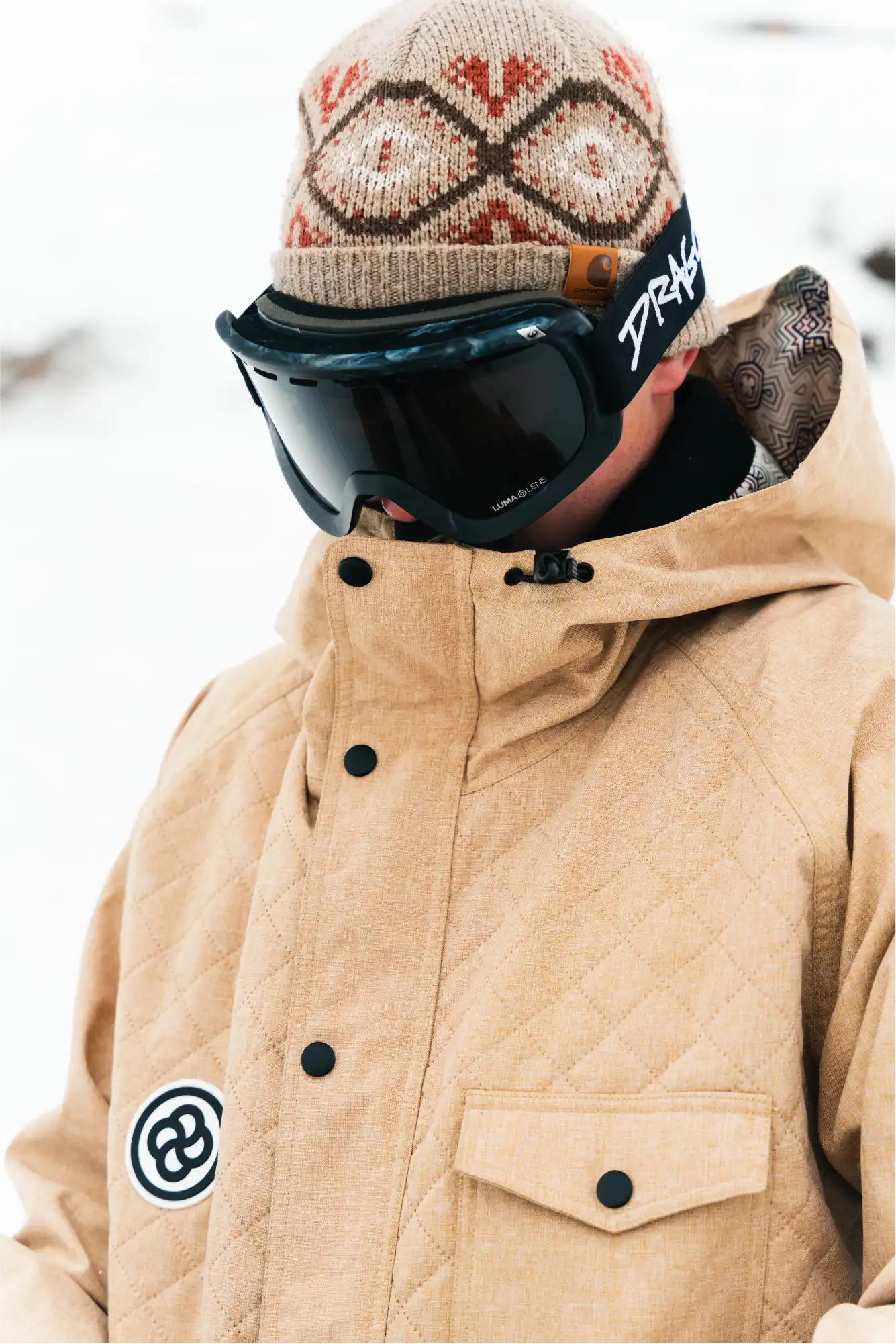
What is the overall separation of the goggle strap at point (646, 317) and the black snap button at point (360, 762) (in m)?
0.34

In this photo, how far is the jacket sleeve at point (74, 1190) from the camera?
3.60 feet

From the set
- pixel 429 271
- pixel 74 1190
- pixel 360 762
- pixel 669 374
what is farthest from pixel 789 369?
pixel 74 1190

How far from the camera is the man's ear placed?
3.59 ft

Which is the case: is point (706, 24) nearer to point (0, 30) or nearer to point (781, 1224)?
point (0, 30)

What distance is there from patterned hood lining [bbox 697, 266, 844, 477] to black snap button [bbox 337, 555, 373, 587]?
1.37 feet

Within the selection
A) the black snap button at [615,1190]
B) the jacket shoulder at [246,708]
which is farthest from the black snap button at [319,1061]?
the jacket shoulder at [246,708]

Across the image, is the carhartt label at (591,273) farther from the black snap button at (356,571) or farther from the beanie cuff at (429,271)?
the black snap button at (356,571)

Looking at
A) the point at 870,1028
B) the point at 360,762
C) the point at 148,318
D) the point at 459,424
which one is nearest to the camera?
the point at 870,1028

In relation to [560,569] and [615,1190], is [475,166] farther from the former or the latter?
[615,1190]

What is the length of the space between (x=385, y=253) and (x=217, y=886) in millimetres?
563

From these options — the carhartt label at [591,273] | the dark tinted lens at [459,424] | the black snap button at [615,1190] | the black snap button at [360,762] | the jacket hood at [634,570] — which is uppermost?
the carhartt label at [591,273]

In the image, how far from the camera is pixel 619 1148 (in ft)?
2.97

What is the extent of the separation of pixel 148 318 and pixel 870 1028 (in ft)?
5.57

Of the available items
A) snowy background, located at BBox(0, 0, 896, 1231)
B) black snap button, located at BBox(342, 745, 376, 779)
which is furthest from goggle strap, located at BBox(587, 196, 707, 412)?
snowy background, located at BBox(0, 0, 896, 1231)
